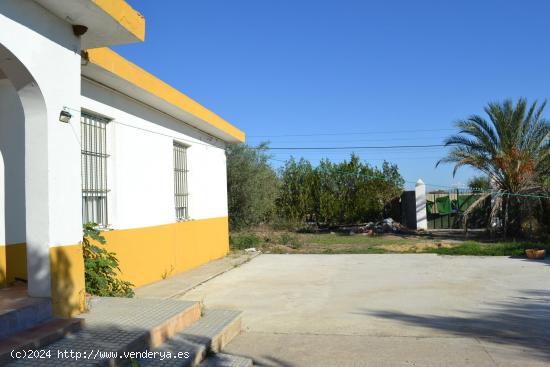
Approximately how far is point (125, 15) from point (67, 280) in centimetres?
302

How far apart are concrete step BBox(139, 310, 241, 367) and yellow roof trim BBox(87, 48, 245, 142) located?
3.98 meters

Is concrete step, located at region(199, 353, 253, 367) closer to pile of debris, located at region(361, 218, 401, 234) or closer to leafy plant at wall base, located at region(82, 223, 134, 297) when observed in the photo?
leafy plant at wall base, located at region(82, 223, 134, 297)

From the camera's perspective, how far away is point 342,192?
90.3 ft

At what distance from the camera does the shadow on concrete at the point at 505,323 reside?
5.60 m

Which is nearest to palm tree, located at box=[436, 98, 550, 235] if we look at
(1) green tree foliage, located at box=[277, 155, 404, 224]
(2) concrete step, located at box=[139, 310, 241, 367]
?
(1) green tree foliage, located at box=[277, 155, 404, 224]

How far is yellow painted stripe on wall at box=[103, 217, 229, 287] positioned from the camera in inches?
339

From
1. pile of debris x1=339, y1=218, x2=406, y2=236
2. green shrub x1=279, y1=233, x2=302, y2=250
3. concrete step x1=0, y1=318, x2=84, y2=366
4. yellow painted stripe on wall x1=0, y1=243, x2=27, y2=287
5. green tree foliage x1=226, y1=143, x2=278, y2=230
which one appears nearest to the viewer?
concrete step x1=0, y1=318, x2=84, y2=366

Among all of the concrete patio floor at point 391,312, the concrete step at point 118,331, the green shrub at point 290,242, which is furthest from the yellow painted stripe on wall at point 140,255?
the green shrub at point 290,242

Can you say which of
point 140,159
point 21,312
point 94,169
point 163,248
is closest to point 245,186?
point 163,248

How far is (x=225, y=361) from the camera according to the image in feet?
16.0

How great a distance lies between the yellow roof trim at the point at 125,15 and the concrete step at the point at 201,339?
3525 mm

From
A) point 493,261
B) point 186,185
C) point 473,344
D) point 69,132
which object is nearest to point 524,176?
point 493,261

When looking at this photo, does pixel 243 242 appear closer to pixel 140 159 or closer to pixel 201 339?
pixel 140 159

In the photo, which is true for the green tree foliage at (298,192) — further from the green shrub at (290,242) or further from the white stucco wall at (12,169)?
the white stucco wall at (12,169)
